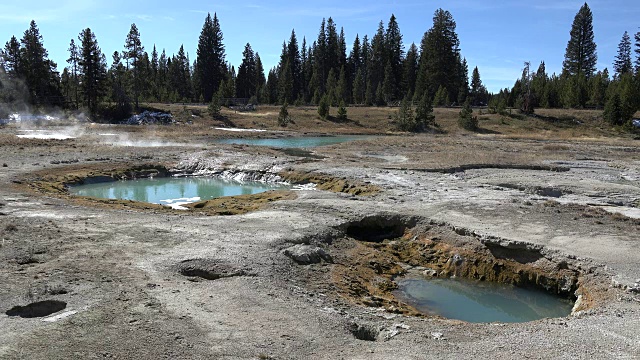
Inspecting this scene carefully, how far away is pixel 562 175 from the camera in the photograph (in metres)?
29.6

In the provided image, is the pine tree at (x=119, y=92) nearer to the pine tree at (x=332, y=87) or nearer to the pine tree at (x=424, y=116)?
the pine tree at (x=332, y=87)

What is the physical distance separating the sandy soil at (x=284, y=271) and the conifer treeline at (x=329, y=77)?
Result: 176 feet

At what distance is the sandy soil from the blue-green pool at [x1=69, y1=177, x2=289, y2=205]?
3834 millimetres

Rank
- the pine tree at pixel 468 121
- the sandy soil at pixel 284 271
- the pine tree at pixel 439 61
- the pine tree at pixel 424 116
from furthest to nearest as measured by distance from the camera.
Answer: the pine tree at pixel 439 61 → the pine tree at pixel 424 116 → the pine tree at pixel 468 121 → the sandy soil at pixel 284 271

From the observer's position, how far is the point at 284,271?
13055 mm

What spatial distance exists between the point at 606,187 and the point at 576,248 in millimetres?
12206

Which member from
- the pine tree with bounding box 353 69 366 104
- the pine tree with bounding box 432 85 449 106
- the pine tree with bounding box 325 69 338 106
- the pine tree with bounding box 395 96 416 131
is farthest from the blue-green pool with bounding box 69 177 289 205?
the pine tree with bounding box 353 69 366 104

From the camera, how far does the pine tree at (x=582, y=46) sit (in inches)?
3851

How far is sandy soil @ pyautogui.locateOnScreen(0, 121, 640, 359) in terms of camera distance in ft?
29.3

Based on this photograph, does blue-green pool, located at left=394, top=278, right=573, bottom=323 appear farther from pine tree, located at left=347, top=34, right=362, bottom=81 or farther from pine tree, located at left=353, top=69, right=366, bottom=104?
pine tree, located at left=347, top=34, right=362, bottom=81

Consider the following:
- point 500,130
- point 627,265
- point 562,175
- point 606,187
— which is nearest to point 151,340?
point 627,265

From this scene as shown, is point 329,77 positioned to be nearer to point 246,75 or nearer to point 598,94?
point 246,75

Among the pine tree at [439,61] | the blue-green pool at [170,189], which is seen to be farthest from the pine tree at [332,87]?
the blue-green pool at [170,189]

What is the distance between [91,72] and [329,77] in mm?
44024
